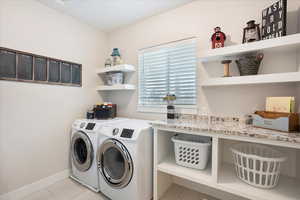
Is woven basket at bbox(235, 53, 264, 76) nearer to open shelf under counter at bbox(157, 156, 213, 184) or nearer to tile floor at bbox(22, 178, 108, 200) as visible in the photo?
open shelf under counter at bbox(157, 156, 213, 184)

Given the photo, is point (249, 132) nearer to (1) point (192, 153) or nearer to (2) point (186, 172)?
(1) point (192, 153)

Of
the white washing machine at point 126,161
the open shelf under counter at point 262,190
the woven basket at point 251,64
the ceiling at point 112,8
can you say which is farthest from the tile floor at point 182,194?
the ceiling at point 112,8

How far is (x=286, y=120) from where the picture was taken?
991 millimetres

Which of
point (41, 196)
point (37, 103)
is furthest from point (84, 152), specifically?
point (37, 103)

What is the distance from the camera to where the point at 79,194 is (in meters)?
1.63

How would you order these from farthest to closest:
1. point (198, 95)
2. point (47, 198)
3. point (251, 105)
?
point (198, 95) → point (47, 198) → point (251, 105)

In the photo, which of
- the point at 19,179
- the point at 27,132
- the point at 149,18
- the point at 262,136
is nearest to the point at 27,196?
the point at 19,179

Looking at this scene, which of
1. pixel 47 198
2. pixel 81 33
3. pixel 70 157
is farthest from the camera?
pixel 81 33

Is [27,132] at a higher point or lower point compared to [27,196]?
higher

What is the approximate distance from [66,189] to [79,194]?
234mm

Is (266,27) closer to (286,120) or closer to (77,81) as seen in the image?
(286,120)

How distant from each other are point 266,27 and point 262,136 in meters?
0.99

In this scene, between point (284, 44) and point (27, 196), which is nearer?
point (284, 44)

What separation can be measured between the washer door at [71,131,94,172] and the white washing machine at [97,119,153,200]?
21 centimetres
